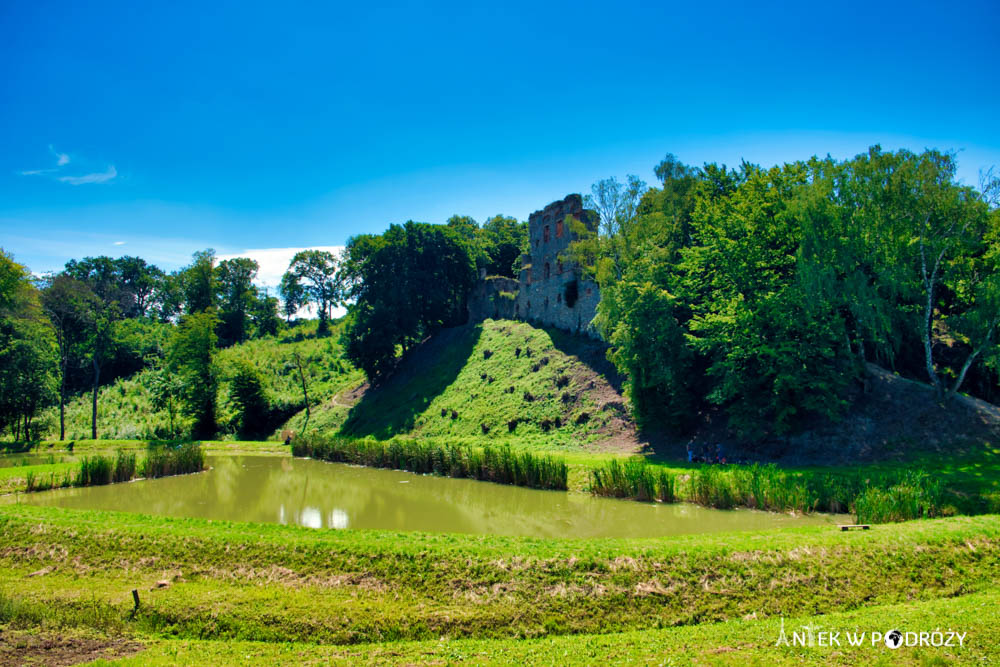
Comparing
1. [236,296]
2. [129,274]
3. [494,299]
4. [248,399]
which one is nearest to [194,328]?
[248,399]

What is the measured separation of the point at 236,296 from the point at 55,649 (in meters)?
79.8

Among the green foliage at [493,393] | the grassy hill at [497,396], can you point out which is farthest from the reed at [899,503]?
the green foliage at [493,393]

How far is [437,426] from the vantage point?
38000 mm

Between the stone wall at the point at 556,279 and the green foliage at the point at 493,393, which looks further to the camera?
the stone wall at the point at 556,279

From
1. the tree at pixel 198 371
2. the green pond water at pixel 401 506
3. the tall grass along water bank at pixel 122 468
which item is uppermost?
the tree at pixel 198 371

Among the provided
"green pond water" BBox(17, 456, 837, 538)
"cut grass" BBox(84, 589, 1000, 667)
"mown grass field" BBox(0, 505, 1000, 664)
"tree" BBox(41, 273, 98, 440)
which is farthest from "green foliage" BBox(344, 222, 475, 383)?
"cut grass" BBox(84, 589, 1000, 667)

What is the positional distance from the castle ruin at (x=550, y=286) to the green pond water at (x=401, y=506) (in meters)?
19.5

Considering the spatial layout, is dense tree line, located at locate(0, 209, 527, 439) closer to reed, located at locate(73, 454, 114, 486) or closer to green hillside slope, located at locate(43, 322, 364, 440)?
green hillside slope, located at locate(43, 322, 364, 440)

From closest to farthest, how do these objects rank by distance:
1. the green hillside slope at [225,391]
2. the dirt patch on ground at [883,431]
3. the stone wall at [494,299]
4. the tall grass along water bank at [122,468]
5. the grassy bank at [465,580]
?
the grassy bank at [465,580] < the dirt patch on ground at [883,431] < the tall grass along water bank at [122,468] < the green hillside slope at [225,391] < the stone wall at [494,299]

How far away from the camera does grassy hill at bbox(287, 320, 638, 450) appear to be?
30.9m

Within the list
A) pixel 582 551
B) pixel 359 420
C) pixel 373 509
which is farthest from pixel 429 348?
pixel 582 551

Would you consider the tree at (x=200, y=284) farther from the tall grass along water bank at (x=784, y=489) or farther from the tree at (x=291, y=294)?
the tall grass along water bank at (x=784, y=489)

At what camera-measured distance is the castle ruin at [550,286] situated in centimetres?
4081

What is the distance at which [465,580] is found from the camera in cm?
996
